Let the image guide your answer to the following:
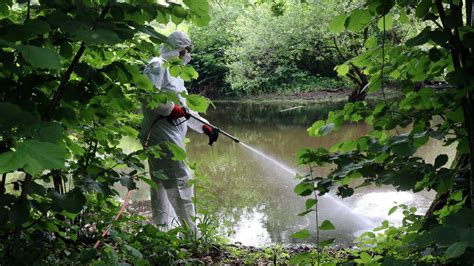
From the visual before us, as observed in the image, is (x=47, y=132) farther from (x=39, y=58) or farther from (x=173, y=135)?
(x=173, y=135)

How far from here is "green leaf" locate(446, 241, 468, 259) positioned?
0.96 m

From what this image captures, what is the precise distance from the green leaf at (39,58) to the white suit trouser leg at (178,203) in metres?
3.00

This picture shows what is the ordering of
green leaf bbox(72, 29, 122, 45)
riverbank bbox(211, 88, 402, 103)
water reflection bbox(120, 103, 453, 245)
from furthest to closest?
riverbank bbox(211, 88, 402, 103) < water reflection bbox(120, 103, 453, 245) < green leaf bbox(72, 29, 122, 45)

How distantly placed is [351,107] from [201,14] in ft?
2.25

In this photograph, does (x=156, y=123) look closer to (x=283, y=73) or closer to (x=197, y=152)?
(x=197, y=152)

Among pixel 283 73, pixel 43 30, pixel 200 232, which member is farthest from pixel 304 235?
pixel 283 73

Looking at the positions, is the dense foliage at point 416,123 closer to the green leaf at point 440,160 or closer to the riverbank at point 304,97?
the green leaf at point 440,160

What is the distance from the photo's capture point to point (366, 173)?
1554 millimetres

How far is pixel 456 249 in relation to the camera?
97 centimetres

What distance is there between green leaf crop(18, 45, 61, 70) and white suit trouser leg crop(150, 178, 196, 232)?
3004mm

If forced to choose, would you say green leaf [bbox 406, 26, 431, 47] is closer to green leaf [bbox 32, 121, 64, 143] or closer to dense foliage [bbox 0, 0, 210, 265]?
dense foliage [bbox 0, 0, 210, 265]

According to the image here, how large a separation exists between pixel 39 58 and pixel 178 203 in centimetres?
315

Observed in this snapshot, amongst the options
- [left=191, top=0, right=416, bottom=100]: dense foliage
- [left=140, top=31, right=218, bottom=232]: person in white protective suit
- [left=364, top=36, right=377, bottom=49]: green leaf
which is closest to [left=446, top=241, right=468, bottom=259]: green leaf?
[left=364, top=36, right=377, bottom=49]: green leaf

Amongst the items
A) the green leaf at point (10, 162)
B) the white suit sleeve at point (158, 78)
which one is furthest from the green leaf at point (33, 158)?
the white suit sleeve at point (158, 78)
